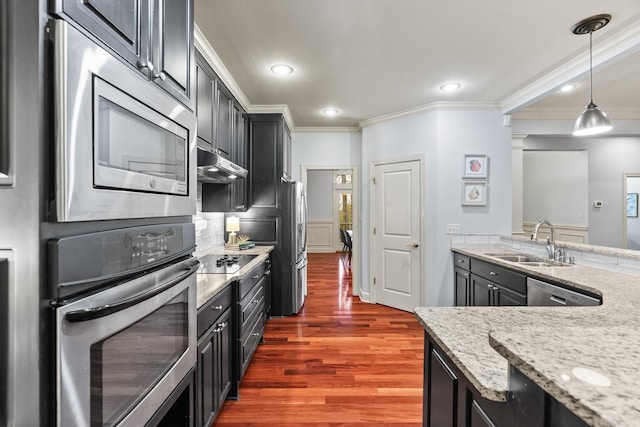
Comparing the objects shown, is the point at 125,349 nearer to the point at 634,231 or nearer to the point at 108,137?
the point at 108,137

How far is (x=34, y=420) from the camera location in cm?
59

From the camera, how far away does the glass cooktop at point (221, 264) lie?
2.18 metres

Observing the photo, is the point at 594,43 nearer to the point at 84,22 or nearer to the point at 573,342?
the point at 573,342

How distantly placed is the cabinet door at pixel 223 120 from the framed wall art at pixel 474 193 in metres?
2.74

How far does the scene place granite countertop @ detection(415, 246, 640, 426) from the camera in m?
0.47

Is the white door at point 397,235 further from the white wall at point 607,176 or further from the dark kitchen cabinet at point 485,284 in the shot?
the white wall at point 607,176

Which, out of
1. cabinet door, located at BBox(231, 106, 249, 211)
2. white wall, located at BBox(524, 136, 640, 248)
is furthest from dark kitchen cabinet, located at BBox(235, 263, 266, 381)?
white wall, located at BBox(524, 136, 640, 248)

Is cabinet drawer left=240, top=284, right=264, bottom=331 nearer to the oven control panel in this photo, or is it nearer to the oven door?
the oven door

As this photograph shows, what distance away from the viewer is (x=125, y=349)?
0.84 m

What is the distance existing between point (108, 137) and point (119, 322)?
18.6 inches

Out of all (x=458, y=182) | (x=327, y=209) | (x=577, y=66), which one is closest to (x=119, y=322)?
(x=577, y=66)

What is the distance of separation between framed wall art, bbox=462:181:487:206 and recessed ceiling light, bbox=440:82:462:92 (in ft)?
3.56

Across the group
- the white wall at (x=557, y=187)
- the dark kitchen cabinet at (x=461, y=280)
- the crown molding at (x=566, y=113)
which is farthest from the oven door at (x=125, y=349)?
the white wall at (x=557, y=187)

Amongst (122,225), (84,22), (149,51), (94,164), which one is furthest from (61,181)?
(149,51)
